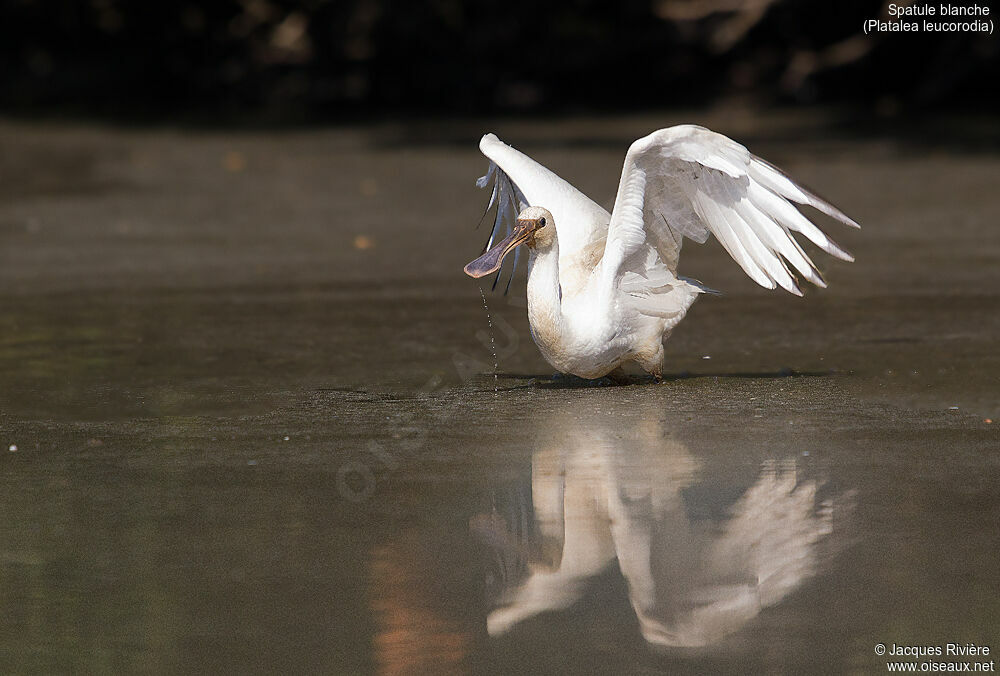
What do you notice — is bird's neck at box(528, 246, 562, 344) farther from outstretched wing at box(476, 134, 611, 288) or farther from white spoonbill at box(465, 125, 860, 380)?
outstretched wing at box(476, 134, 611, 288)

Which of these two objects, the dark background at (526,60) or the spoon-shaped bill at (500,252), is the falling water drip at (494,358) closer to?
the spoon-shaped bill at (500,252)

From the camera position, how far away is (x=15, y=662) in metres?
3.39

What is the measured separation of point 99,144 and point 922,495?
14089 mm

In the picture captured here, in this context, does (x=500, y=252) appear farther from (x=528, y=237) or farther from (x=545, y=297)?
(x=545, y=297)

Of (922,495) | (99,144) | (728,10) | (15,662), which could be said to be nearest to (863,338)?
(922,495)

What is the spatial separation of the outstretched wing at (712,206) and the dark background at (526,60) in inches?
532

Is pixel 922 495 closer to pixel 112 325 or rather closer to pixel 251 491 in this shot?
pixel 251 491

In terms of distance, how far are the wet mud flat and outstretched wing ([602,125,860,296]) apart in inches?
19.5

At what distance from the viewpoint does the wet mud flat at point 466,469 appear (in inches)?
A: 139

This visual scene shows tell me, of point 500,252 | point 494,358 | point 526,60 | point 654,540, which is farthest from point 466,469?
point 526,60

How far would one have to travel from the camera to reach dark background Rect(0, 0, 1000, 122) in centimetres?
2017

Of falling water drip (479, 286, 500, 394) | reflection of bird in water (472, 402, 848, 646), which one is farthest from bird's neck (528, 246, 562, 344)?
reflection of bird in water (472, 402, 848, 646)

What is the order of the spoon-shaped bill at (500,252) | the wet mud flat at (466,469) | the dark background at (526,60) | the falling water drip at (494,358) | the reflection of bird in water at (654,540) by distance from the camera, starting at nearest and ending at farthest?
the wet mud flat at (466,469) < the reflection of bird in water at (654,540) < the spoon-shaped bill at (500,252) < the falling water drip at (494,358) < the dark background at (526,60)

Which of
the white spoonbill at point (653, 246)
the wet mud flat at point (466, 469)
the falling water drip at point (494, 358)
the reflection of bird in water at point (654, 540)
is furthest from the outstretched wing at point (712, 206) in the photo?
the reflection of bird in water at point (654, 540)
